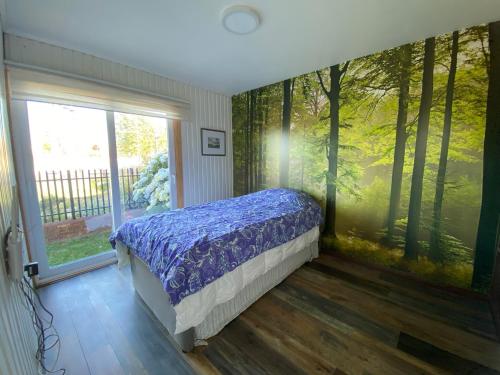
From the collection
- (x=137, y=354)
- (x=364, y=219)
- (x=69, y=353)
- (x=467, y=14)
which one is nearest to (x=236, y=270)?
(x=137, y=354)

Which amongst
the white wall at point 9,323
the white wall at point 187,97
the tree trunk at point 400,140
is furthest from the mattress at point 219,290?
the white wall at point 187,97

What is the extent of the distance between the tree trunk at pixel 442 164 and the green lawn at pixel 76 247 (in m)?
3.65

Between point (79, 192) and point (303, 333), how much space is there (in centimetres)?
278

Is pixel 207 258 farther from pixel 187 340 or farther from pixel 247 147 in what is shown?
pixel 247 147

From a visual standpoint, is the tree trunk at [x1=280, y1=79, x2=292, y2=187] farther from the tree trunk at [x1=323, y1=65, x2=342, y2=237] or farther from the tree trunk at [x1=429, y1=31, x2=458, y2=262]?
the tree trunk at [x1=429, y1=31, x2=458, y2=262]

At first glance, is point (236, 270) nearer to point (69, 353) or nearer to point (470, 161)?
point (69, 353)

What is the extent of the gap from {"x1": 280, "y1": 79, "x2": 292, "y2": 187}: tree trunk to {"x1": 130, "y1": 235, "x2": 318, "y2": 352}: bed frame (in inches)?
52.9

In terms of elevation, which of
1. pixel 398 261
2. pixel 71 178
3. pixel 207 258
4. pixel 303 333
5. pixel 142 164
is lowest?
pixel 303 333

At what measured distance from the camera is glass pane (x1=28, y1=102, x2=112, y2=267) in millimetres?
2085

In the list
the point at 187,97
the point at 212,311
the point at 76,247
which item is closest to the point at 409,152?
the point at 212,311

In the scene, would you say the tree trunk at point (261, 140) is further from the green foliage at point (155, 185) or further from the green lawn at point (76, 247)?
the green lawn at point (76, 247)

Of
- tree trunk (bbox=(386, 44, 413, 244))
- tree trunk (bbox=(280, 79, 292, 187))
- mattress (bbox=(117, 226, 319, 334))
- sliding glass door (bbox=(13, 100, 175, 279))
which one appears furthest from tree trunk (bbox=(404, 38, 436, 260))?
sliding glass door (bbox=(13, 100, 175, 279))

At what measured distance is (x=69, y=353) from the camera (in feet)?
4.42

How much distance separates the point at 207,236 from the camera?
57.0 inches
